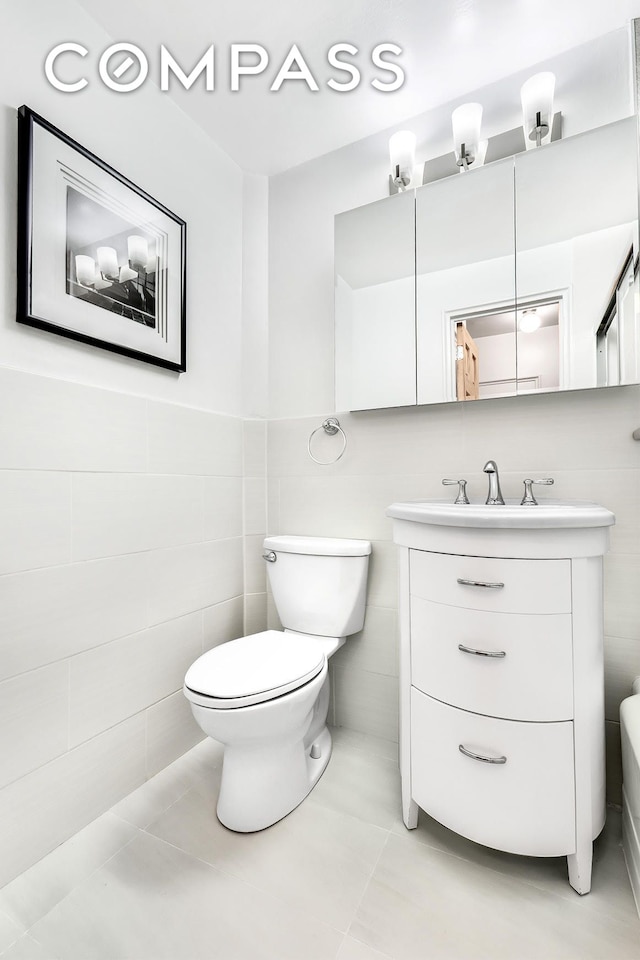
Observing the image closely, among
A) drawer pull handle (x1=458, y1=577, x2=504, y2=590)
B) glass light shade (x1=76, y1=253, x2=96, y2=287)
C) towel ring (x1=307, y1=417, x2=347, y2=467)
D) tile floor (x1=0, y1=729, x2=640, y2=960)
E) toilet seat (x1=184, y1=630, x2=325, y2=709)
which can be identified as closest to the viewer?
tile floor (x1=0, y1=729, x2=640, y2=960)

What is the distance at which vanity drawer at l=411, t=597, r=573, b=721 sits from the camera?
1013 millimetres

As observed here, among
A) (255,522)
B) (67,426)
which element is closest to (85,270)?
(67,426)

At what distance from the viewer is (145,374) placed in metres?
1.46

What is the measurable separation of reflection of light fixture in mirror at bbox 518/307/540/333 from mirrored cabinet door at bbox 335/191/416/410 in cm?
35

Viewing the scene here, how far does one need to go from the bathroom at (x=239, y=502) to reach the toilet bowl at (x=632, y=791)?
52 millimetres

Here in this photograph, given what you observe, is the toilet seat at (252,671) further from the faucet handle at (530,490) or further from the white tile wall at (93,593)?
the faucet handle at (530,490)

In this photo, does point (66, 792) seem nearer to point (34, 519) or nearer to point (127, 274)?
point (34, 519)

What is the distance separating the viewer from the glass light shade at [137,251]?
139cm

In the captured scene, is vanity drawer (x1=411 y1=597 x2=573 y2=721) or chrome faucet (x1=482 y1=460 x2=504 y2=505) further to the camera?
chrome faucet (x1=482 y1=460 x2=504 y2=505)

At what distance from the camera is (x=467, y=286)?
1.51 metres

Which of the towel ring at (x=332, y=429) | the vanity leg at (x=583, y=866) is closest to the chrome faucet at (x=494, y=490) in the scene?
the towel ring at (x=332, y=429)

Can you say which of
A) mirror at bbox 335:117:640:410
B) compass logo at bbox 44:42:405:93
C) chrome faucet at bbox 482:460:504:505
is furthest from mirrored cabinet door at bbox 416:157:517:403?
compass logo at bbox 44:42:405:93

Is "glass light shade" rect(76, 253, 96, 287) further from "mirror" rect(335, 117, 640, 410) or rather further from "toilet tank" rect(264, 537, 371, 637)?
"toilet tank" rect(264, 537, 371, 637)

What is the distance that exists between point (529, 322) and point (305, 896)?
1640mm
